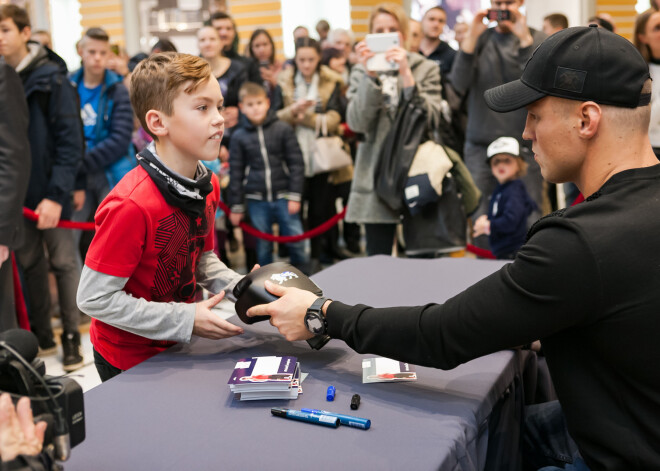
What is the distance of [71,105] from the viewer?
356 cm

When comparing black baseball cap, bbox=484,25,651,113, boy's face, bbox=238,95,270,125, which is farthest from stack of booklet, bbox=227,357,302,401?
boy's face, bbox=238,95,270,125

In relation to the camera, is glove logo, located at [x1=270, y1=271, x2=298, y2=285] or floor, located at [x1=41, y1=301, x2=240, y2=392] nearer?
glove logo, located at [x1=270, y1=271, x2=298, y2=285]

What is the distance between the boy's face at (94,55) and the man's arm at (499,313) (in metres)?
3.19

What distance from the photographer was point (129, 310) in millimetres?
1674

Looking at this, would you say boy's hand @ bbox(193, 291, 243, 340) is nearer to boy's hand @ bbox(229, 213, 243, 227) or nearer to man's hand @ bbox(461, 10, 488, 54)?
man's hand @ bbox(461, 10, 488, 54)

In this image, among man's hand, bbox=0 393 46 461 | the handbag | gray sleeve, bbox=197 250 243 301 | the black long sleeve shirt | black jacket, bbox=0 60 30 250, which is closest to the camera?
man's hand, bbox=0 393 46 461

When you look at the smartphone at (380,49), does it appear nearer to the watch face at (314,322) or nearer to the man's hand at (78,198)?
the man's hand at (78,198)

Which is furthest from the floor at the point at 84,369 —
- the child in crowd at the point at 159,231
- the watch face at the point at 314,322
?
the watch face at the point at 314,322

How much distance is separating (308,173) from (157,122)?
11.4 ft

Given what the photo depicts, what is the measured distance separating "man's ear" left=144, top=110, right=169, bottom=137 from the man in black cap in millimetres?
862

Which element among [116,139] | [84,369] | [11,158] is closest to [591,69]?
[11,158]

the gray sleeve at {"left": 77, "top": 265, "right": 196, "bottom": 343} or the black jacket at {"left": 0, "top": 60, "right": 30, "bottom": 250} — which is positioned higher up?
the black jacket at {"left": 0, "top": 60, "right": 30, "bottom": 250}

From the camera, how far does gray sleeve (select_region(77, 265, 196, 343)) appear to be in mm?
1661

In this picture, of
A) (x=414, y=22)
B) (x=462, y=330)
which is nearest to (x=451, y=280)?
(x=462, y=330)
